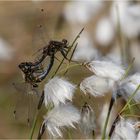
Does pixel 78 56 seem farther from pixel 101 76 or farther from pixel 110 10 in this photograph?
pixel 110 10

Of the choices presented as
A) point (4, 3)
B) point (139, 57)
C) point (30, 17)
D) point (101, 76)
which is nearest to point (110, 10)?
point (139, 57)

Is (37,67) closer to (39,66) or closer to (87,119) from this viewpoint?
(39,66)

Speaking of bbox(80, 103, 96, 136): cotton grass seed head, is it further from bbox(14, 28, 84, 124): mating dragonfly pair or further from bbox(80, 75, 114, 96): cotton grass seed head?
bbox(14, 28, 84, 124): mating dragonfly pair

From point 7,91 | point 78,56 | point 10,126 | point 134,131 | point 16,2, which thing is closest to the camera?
point 134,131

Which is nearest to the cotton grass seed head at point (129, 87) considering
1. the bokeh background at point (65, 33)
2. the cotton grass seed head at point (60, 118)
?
the cotton grass seed head at point (60, 118)

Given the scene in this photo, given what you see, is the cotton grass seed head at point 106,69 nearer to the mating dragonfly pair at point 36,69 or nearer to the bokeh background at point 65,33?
the mating dragonfly pair at point 36,69

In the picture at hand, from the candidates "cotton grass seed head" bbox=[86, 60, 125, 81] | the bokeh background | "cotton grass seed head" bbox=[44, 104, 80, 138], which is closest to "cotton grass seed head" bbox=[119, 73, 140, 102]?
"cotton grass seed head" bbox=[86, 60, 125, 81]
